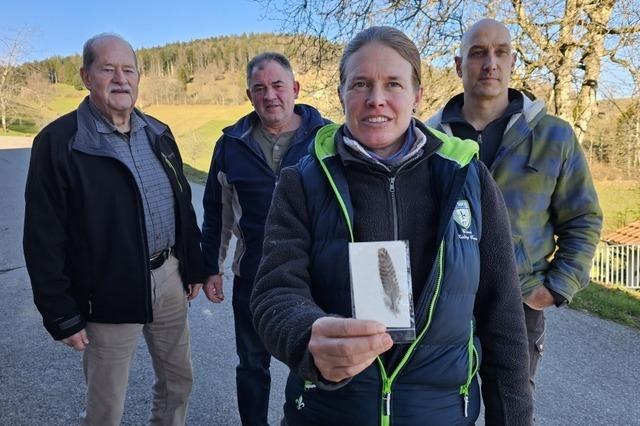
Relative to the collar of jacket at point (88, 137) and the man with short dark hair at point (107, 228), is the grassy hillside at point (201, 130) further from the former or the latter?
the collar of jacket at point (88, 137)

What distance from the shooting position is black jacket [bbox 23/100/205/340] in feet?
7.23

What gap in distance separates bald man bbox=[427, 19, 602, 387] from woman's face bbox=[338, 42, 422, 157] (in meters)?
0.94

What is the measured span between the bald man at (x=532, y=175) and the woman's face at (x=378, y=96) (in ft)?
3.09

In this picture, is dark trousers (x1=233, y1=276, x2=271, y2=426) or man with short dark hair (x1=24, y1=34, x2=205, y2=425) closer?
man with short dark hair (x1=24, y1=34, x2=205, y2=425)

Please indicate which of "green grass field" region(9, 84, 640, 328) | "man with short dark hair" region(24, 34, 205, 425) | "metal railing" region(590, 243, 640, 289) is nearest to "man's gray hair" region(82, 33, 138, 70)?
"man with short dark hair" region(24, 34, 205, 425)

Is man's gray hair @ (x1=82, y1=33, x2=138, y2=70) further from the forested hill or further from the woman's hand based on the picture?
the forested hill

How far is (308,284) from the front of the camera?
1346mm

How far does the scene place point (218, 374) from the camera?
13.1 ft

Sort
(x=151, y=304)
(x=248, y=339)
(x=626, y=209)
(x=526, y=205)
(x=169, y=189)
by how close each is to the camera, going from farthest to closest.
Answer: (x=626, y=209) → (x=248, y=339) → (x=169, y=189) → (x=151, y=304) → (x=526, y=205)

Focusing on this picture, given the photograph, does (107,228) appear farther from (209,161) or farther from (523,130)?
(209,161)

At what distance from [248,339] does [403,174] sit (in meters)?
1.85

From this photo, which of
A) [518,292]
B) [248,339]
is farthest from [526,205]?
[248,339]

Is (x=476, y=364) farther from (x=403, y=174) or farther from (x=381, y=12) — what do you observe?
(x=381, y=12)

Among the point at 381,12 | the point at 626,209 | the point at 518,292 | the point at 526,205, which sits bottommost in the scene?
the point at 626,209
